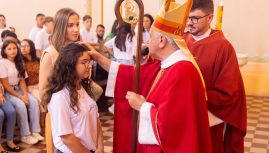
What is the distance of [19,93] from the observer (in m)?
5.20

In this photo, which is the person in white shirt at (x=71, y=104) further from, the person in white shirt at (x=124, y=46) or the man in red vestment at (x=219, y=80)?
the person in white shirt at (x=124, y=46)

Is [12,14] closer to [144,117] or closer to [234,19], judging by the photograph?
[234,19]

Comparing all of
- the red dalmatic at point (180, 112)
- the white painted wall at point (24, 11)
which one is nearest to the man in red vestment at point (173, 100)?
the red dalmatic at point (180, 112)

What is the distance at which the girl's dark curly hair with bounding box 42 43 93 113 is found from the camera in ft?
8.05

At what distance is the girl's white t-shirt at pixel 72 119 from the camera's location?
2.38m

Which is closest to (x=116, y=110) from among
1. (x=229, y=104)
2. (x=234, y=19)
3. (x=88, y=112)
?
(x=88, y=112)

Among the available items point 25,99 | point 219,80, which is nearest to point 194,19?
point 219,80

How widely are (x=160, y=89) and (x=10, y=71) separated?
3374mm

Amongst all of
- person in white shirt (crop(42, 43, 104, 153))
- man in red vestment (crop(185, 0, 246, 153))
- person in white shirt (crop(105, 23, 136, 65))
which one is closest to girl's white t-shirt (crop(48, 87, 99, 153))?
person in white shirt (crop(42, 43, 104, 153))

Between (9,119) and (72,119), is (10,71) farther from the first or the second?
(72,119)

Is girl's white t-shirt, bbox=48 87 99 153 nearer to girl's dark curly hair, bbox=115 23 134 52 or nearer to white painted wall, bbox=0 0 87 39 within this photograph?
girl's dark curly hair, bbox=115 23 134 52

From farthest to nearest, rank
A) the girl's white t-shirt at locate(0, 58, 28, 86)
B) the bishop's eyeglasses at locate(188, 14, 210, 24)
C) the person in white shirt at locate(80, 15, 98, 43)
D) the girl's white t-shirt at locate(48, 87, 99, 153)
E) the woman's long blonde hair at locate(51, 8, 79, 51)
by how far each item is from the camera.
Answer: the person in white shirt at locate(80, 15, 98, 43), the girl's white t-shirt at locate(0, 58, 28, 86), the woman's long blonde hair at locate(51, 8, 79, 51), the bishop's eyeglasses at locate(188, 14, 210, 24), the girl's white t-shirt at locate(48, 87, 99, 153)

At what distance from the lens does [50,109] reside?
2.46m

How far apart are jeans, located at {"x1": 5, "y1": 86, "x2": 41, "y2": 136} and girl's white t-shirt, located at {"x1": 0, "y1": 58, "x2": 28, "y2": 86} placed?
0.11m
